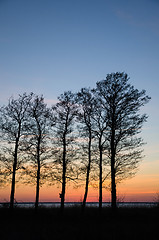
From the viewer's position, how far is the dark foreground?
1090 centimetres

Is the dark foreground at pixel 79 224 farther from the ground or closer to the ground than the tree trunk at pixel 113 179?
closer to the ground

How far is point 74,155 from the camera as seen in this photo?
892 inches

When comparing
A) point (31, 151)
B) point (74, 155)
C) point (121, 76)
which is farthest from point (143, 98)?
point (31, 151)

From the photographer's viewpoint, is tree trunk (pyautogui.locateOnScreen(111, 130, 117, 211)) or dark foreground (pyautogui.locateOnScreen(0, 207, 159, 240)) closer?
dark foreground (pyautogui.locateOnScreen(0, 207, 159, 240))

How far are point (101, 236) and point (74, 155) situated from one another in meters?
12.3

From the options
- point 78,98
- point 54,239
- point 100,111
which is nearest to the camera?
point 54,239

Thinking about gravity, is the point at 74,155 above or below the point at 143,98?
below

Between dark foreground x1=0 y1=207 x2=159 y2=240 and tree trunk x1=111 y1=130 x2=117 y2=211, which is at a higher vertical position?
tree trunk x1=111 y1=130 x2=117 y2=211

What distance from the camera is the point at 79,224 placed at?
15.1 meters

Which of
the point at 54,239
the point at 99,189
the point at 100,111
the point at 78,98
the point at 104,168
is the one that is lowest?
the point at 54,239

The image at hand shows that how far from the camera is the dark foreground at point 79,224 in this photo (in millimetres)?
10898

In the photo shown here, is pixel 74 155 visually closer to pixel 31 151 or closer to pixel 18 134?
pixel 31 151

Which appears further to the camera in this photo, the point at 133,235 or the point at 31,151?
the point at 31,151

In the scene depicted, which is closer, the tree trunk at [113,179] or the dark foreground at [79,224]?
the dark foreground at [79,224]
